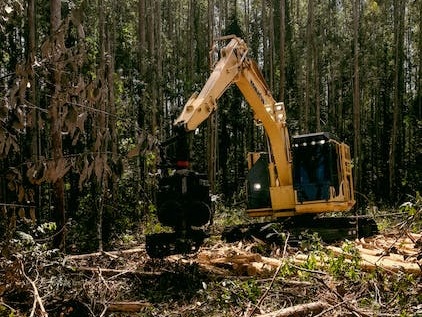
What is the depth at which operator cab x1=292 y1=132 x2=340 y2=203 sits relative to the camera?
367 inches

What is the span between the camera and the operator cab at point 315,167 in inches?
367

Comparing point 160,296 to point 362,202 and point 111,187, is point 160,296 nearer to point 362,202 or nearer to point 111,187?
point 111,187

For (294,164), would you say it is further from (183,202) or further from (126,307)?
(126,307)

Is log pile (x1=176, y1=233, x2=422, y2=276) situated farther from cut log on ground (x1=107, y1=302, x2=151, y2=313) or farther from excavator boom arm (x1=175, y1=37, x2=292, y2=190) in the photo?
excavator boom arm (x1=175, y1=37, x2=292, y2=190)

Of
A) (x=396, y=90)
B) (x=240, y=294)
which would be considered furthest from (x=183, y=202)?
(x=396, y=90)

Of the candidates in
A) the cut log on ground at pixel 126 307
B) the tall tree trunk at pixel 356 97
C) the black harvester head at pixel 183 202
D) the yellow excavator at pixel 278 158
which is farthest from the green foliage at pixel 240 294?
the tall tree trunk at pixel 356 97

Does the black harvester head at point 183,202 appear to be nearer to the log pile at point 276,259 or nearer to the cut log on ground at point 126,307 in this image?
the log pile at point 276,259

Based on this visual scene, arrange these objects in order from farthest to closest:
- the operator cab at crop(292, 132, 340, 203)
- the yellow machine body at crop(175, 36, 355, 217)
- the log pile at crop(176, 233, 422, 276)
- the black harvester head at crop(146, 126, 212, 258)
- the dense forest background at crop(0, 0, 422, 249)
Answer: the dense forest background at crop(0, 0, 422, 249) → the operator cab at crop(292, 132, 340, 203) → the yellow machine body at crop(175, 36, 355, 217) → the black harvester head at crop(146, 126, 212, 258) → the log pile at crop(176, 233, 422, 276)

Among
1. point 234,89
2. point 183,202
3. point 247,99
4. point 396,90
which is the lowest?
point 183,202

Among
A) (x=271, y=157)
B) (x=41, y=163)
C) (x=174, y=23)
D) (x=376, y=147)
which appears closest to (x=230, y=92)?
(x=174, y=23)

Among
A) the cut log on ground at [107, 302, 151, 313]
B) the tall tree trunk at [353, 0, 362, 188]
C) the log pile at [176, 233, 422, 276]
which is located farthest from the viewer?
the tall tree trunk at [353, 0, 362, 188]

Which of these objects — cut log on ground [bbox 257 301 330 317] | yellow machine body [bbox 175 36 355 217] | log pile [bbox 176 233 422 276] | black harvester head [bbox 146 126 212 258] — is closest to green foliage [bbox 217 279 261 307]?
log pile [bbox 176 233 422 276]

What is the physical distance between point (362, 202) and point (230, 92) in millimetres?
8947

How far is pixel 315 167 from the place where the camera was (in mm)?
9445
